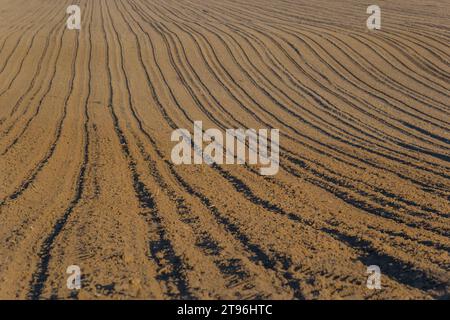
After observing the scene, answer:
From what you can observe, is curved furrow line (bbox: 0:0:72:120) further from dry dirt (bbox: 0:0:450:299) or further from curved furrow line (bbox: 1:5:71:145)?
dry dirt (bbox: 0:0:450:299)

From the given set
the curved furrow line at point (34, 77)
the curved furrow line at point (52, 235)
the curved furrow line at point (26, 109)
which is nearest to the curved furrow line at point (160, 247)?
the curved furrow line at point (52, 235)

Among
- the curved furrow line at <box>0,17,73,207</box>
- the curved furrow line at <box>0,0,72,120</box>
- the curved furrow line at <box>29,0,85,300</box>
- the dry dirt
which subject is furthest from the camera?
the curved furrow line at <box>0,0,72,120</box>

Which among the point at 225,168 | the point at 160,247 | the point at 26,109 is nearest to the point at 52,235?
the point at 160,247

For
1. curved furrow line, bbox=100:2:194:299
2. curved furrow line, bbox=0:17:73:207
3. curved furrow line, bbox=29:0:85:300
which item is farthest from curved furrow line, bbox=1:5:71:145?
curved furrow line, bbox=100:2:194:299

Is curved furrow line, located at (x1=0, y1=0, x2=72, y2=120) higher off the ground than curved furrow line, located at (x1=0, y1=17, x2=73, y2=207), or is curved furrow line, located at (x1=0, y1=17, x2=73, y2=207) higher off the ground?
curved furrow line, located at (x1=0, y1=0, x2=72, y2=120)

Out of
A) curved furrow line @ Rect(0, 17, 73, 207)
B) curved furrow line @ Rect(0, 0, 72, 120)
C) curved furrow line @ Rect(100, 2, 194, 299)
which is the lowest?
curved furrow line @ Rect(100, 2, 194, 299)

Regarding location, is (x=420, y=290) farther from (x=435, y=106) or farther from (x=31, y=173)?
(x=435, y=106)

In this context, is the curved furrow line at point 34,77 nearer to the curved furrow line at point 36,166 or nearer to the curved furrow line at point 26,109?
the curved furrow line at point 26,109

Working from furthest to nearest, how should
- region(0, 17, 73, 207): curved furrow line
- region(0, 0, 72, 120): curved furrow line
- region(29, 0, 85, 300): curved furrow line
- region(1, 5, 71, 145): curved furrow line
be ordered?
1. region(0, 0, 72, 120): curved furrow line
2. region(1, 5, 71, 145): curved furrow line
3. region(0, 17, 73, 207): curved furrow line
4. region(29, 0, 85, 300): curved furrow line
